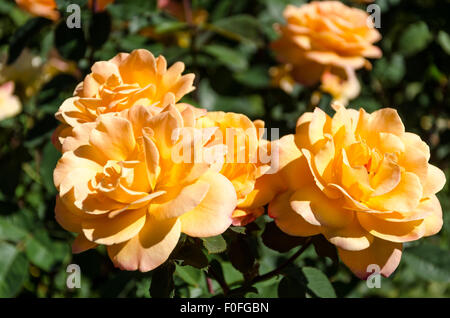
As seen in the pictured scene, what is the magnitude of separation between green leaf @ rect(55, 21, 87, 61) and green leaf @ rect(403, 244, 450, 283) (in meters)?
1.10

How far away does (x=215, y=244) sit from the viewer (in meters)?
0.78

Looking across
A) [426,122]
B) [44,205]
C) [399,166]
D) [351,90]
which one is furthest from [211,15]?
[399,166]

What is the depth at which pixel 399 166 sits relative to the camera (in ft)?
2.67

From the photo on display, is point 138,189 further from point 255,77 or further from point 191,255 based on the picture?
point 255,77

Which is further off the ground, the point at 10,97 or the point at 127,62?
the point at 127,62

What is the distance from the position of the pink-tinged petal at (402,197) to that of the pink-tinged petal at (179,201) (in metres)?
0.31

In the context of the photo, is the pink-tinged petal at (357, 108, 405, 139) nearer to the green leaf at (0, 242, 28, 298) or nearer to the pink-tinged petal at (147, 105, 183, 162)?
the pink-tinged petal at (147, 105, 183, 162)

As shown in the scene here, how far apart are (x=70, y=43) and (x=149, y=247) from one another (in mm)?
798

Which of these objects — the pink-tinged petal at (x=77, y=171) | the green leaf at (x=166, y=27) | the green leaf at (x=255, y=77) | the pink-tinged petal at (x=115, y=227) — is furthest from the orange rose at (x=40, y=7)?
the pink-tinged petal at (x=115, y=227)

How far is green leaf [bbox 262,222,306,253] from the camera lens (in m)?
0.92

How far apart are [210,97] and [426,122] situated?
1.00 m

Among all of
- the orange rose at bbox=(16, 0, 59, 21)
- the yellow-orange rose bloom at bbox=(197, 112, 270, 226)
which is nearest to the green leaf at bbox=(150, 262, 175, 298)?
the yellow-orange rose bloom at bbox=(197, 112, 270, 226)

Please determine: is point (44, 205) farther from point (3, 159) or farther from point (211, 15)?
point (211, 15)

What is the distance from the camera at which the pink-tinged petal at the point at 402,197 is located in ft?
2.64
